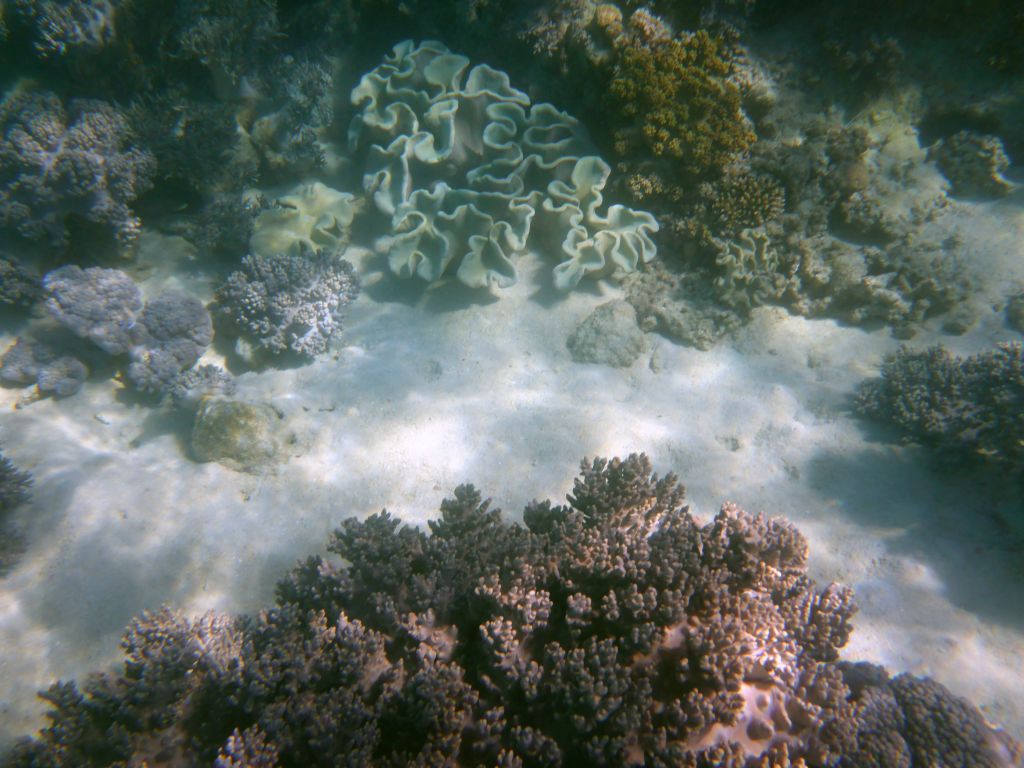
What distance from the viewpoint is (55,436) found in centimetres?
535

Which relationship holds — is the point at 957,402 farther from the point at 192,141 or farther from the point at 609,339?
the point at 192,141

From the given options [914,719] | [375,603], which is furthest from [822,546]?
[375,603]

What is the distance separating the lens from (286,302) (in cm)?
572

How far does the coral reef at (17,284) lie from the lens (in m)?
5.80

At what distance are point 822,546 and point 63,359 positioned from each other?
7795mm

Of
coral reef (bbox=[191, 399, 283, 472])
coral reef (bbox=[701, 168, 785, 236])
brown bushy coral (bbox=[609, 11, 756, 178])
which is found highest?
brown bushy coral (bbox=[609, 11, 756, 178])

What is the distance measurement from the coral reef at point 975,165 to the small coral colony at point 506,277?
0.05 meters

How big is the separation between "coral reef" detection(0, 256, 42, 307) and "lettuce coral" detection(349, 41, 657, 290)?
13.0ft

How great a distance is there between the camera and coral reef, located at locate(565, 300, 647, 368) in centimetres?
561

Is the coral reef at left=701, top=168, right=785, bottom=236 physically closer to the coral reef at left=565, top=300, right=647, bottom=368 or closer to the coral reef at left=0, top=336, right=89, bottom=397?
the coral reef at left=565, top=300, right=647, bottom=368

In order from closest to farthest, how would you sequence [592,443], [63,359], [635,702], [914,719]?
[635,702] → [914,719] → [592,443] → [63,359]

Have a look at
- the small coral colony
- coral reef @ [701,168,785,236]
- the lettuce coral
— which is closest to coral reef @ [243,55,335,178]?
the small coral colony

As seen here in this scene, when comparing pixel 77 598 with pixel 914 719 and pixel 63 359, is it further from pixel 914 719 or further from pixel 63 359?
pixel 914 719

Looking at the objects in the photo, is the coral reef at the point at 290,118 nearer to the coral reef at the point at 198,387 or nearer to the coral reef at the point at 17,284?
the coral reef at the point at 17,284
